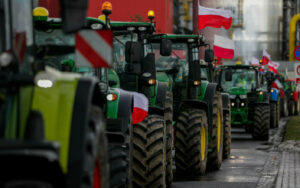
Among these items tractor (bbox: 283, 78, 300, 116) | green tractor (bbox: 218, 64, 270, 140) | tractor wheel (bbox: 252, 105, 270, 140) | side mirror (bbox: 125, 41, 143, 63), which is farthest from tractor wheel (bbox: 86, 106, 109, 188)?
tractor (bbox: 283, 78, 300, 116)

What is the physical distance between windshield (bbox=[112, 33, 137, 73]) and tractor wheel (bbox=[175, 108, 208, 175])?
296 centimetres

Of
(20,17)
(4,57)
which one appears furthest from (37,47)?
(4,57)

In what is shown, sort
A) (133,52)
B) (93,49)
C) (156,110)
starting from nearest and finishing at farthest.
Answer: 1. (93,49)
2. (133,52)
3. (156,110)

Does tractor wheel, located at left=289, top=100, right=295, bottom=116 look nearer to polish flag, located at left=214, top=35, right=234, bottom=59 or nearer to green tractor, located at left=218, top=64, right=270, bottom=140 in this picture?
green tractor, located at left=218, top=64, right=270, bottom=140

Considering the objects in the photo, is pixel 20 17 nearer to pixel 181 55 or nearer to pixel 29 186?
pixel 29 186

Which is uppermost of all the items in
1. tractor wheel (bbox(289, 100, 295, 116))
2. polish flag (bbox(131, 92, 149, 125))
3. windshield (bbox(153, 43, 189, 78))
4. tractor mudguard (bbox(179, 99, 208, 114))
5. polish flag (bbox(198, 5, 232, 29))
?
polish flag (bbox(198, 5, 232, 29))

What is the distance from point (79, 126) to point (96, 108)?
2.14 feet

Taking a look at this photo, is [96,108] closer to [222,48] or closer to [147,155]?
[147,155]

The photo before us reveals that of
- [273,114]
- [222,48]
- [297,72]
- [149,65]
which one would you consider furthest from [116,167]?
[273,114]

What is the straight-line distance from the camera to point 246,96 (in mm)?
23719

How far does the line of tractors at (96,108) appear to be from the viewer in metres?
4.56

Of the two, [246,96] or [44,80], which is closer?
[44,80]

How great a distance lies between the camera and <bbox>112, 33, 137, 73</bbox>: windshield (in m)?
9.75

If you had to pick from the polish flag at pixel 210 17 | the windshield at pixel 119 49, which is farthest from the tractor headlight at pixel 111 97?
the polish flag at pixel 210 17
